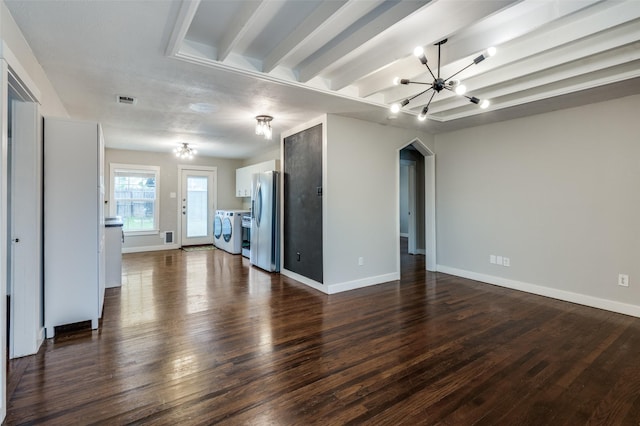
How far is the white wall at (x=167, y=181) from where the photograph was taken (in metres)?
7.30

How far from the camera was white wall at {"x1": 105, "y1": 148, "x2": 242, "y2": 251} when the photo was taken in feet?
24.0

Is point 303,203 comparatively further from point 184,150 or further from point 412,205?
point 412,205

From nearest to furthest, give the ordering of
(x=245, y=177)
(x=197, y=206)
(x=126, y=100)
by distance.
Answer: (x=126, y=100)
(x=245, y=177)
(x=197, y=206)

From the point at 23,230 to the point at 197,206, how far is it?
19.5 ft

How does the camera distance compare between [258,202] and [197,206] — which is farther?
[197,206]

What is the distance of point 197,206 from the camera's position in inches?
330

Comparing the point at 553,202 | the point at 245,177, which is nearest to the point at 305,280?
the point at 553,202

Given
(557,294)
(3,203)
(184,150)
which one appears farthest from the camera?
(184,150)

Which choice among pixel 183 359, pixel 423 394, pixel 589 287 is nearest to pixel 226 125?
pixel 183 359

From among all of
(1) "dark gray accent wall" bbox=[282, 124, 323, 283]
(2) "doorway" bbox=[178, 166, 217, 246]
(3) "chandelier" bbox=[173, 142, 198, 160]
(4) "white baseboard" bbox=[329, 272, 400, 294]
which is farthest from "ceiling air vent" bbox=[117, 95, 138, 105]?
(2) "doorway" bbox=[178, 166, 217, 246]

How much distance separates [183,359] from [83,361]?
77 cm

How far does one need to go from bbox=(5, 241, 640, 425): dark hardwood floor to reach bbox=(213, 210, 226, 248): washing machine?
151 inches

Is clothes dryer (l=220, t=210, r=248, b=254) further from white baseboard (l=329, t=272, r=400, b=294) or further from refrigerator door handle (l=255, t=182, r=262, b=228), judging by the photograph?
white baseboard (l=329, t=272, r=400, b=294)

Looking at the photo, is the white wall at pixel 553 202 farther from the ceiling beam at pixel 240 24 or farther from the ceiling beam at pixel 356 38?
the ceiling beam at pixel 240 24
